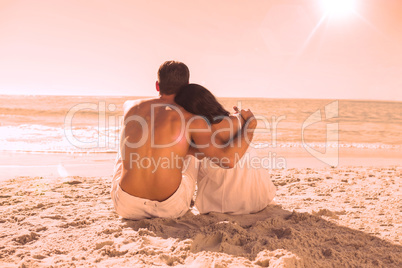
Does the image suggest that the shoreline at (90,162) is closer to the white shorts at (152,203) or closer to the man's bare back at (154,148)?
the white shorts at (152,203)

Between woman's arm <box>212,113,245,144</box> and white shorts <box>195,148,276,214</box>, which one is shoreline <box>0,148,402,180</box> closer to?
white shorts <box>195,148,276,214</box>

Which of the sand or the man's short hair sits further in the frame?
the man's short hair

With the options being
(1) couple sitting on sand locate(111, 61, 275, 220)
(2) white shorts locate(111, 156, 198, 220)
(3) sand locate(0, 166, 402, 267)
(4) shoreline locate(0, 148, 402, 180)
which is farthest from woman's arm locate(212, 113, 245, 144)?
(4) shoreline locate(0, 148, 402, 180)

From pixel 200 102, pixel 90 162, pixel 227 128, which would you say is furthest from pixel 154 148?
pixel 90 162

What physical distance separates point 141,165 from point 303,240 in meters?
1.33

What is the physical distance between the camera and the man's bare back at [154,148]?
268 centimetres

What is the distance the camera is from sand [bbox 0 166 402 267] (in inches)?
86.2

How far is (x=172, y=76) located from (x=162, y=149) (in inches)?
23.5

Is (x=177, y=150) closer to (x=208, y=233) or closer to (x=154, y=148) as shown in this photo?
(x=154, y=148)

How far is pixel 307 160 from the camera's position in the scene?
7.08 meters

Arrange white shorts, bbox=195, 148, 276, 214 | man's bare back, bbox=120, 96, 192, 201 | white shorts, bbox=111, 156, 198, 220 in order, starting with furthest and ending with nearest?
white shorts, bbox=195, 148, 276, 214 < white shorts, bbox=111, 156, 198, 220 < man's bare back, bbox=120, 96, 192, 201

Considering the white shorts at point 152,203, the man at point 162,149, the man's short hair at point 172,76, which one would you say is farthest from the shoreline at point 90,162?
the man's short hair at point 172,76

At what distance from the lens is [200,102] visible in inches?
106

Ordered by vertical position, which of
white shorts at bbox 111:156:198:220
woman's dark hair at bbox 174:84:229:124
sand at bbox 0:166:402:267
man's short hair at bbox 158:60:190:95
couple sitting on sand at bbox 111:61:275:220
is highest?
man's short hair at bbox 158:60:190:95
